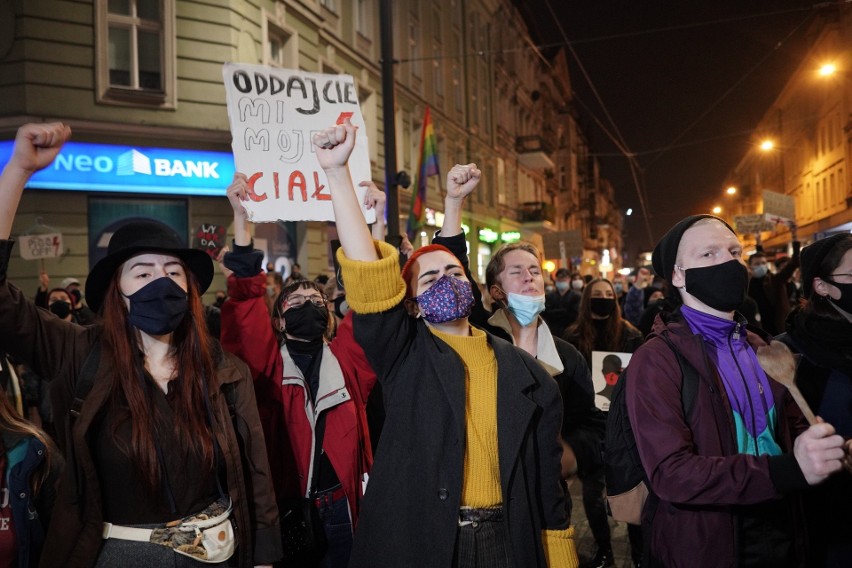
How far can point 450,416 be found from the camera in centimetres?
245

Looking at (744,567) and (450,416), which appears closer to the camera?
(744,567)

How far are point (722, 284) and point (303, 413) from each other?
6.70 ft

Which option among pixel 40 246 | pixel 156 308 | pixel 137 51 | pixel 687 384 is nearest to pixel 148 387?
pixel 156 308

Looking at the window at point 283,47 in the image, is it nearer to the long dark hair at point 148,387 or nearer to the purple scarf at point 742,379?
the long dark hair at point 148,387

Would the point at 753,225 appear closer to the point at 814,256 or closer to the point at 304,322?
the point at 814,256

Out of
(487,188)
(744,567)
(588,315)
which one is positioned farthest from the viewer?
(487,188)

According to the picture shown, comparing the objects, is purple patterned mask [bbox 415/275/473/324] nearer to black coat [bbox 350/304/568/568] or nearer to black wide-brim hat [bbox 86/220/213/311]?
black coat [bbox 350/304/568/568]

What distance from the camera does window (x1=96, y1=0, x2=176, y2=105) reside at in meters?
12.8

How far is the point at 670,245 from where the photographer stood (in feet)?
8.77

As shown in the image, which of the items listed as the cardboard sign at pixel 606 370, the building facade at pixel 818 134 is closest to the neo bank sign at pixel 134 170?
the cardboard sign at pixel 606 370

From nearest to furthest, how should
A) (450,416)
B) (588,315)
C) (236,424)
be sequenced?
(450,416) < (236,424) < (588,315)

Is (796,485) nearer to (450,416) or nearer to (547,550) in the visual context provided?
(547,550)

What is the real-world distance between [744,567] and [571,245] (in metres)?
20.4

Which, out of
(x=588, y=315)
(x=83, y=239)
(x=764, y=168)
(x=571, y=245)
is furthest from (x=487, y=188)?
(x=764, y=168)
